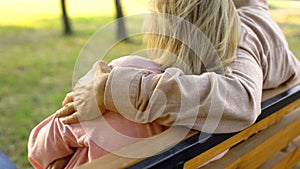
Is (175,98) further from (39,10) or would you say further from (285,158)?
(39,10)

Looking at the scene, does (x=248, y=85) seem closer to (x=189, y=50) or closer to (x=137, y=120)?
(x=189, y=50)

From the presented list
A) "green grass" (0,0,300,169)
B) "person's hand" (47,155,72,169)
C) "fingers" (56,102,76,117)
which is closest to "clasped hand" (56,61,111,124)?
"fingers" (56,102,76,117)

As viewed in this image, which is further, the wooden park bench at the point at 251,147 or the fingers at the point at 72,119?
the fingers at the point at 72,119

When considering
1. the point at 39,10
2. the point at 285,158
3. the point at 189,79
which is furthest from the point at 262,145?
the point at 39,10

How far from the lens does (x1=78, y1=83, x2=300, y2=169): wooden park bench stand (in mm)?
830

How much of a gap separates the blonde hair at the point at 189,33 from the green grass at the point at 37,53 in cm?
29

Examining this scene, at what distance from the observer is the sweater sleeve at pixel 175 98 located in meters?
0.88

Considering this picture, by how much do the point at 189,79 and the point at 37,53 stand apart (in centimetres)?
274

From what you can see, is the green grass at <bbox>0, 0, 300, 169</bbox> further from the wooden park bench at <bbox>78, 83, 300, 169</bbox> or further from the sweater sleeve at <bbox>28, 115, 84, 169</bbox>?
the wooden park bench at <bbox>78, 83, 300, 169</bbox>

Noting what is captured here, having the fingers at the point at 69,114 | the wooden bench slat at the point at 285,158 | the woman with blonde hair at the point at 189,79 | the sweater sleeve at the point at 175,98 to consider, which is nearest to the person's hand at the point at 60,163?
the woman with blonde hair at the point at 189,79

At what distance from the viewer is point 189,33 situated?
3.13 ft

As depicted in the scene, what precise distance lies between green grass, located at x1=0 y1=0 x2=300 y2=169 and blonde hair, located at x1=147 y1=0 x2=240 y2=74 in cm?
29

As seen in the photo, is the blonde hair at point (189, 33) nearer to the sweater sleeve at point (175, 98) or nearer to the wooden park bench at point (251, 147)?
the sweater sleeve at point (175, 98)

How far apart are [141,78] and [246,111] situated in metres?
0.28
